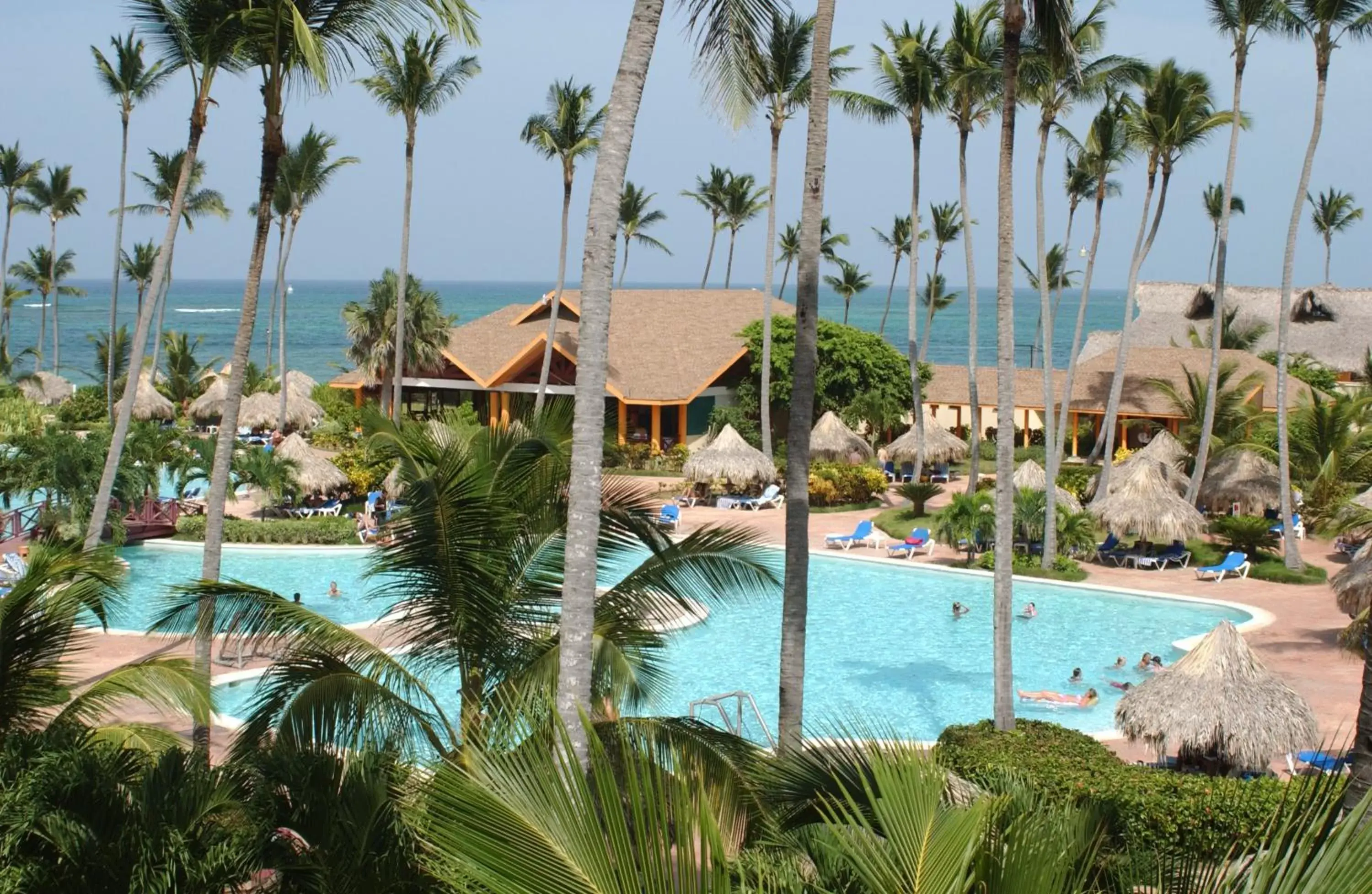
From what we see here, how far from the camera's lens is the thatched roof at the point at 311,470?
27.4 metres

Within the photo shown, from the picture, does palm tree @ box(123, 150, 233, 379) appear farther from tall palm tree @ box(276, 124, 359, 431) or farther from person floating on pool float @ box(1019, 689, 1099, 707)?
person floating on pool float @ box(1019, 689, 1099, 707)

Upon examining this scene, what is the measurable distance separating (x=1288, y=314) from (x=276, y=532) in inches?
774

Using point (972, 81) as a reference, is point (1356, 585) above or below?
below

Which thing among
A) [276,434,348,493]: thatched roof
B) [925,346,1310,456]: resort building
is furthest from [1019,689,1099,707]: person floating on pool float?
[925,346,1310,456]: resort building

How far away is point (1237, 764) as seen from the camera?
12594 millimetres

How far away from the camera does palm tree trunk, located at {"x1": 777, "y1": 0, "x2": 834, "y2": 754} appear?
9891 millimetres

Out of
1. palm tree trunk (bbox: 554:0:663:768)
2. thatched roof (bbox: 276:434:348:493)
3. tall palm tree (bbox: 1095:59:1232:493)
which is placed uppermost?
tall palm tree (bbox: 1095:59:1232:493)

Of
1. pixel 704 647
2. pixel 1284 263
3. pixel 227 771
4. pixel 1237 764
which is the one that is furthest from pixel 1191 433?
pixel 227 771

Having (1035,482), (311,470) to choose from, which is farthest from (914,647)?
(311,470)

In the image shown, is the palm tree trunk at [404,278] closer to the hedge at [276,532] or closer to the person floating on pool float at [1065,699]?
the hedge at [276,532]

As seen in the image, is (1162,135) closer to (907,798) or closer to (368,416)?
(368,416)

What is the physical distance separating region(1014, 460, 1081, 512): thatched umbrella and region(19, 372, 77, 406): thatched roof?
108ft

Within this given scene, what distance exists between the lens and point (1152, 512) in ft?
77.6

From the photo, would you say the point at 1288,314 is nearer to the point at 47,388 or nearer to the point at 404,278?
the point at 404,278
